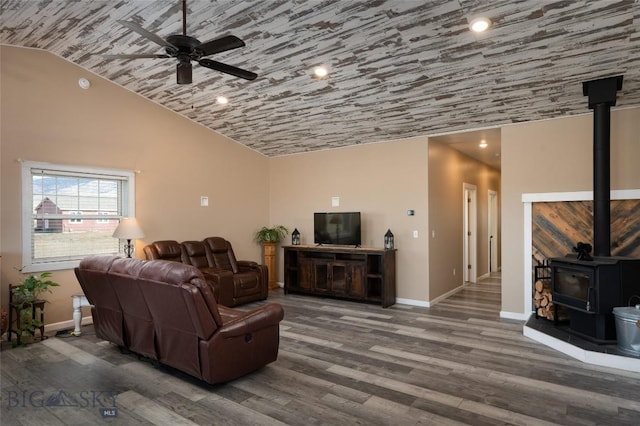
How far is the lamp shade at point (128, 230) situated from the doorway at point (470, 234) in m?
5.88

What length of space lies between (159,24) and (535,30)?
3522mm

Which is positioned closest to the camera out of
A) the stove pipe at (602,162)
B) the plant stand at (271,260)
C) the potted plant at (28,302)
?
the stove pipe at (602,162)

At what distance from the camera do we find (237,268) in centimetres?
665

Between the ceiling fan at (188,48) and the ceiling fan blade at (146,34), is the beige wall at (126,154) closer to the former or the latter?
the ceiling fan at (188,48)

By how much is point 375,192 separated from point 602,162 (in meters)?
3.23

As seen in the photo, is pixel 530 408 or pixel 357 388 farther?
pixel 357 388

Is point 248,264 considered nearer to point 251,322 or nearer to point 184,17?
point 251,322

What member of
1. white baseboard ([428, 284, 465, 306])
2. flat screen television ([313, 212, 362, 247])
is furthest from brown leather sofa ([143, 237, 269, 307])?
white baseboard ([428, 284, 465, 306])

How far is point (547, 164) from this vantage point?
4961 millimetres

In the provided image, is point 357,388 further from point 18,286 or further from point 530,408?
point 18,286

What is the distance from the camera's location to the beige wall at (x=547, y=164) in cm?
→ 448

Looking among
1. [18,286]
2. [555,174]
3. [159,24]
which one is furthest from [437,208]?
[18,286]

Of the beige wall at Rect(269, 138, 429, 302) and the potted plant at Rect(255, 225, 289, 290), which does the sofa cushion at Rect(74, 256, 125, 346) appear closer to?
the potted plant at Rect(255, 225, 289, 290)

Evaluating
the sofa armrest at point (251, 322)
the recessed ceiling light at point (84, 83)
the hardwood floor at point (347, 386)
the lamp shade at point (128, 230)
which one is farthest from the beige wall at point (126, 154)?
the sofa armrest at point (251, 322)
